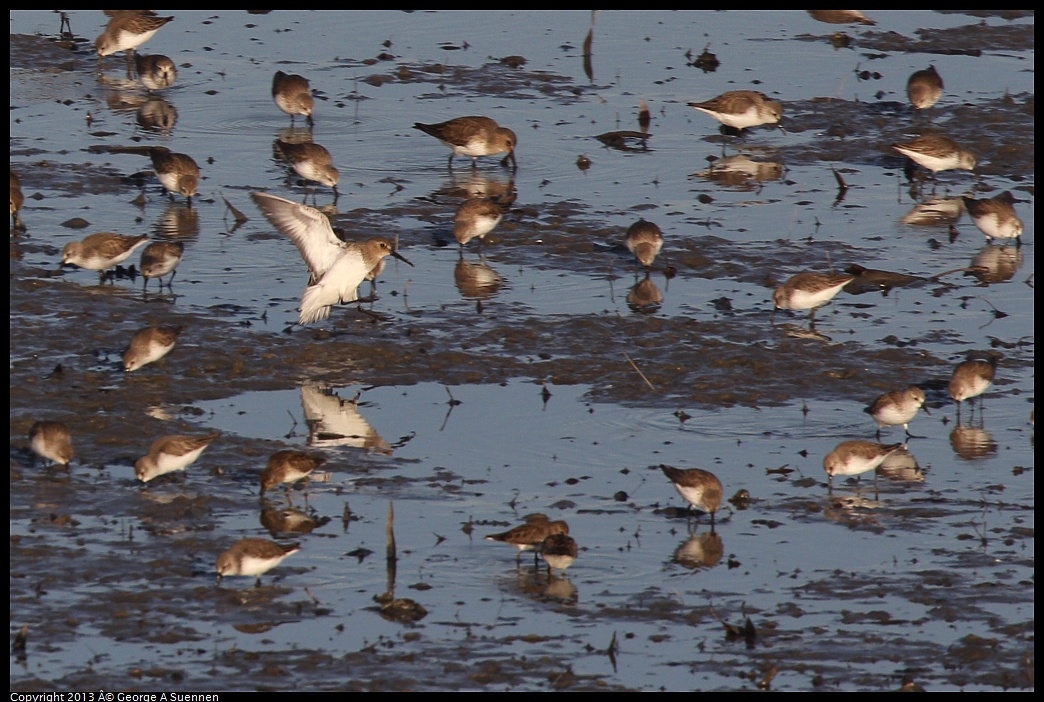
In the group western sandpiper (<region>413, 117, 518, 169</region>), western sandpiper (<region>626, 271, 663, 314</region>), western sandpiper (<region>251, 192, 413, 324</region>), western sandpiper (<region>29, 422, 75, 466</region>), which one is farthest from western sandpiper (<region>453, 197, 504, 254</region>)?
western sandpiper (<region>29, 422, 75, 466</region>)

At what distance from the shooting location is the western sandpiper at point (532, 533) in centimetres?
1148

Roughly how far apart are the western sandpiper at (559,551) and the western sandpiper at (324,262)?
18.3ft

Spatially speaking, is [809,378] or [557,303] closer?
[809,378]

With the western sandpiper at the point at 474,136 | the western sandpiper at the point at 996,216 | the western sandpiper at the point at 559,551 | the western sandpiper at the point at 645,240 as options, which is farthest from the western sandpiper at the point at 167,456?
the western sandpiper at the point at 996,216

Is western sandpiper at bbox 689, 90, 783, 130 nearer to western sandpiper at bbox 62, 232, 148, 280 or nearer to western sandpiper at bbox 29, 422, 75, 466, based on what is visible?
western sandpiper at bbox 62, 232, 148, 280

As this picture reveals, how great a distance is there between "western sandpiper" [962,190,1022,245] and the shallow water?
29 cm

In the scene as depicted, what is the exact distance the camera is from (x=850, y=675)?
10.1 m

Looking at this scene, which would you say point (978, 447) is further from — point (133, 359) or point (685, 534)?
point (133, 359)

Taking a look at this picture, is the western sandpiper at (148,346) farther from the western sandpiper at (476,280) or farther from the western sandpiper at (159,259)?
the western sandpiper at (476,280)

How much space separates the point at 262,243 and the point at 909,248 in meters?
7.70

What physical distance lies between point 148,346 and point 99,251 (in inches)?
116

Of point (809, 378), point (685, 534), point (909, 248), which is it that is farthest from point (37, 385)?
point (909, 248)

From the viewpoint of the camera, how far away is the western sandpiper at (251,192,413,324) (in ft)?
52.6

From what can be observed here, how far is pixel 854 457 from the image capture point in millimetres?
13109
